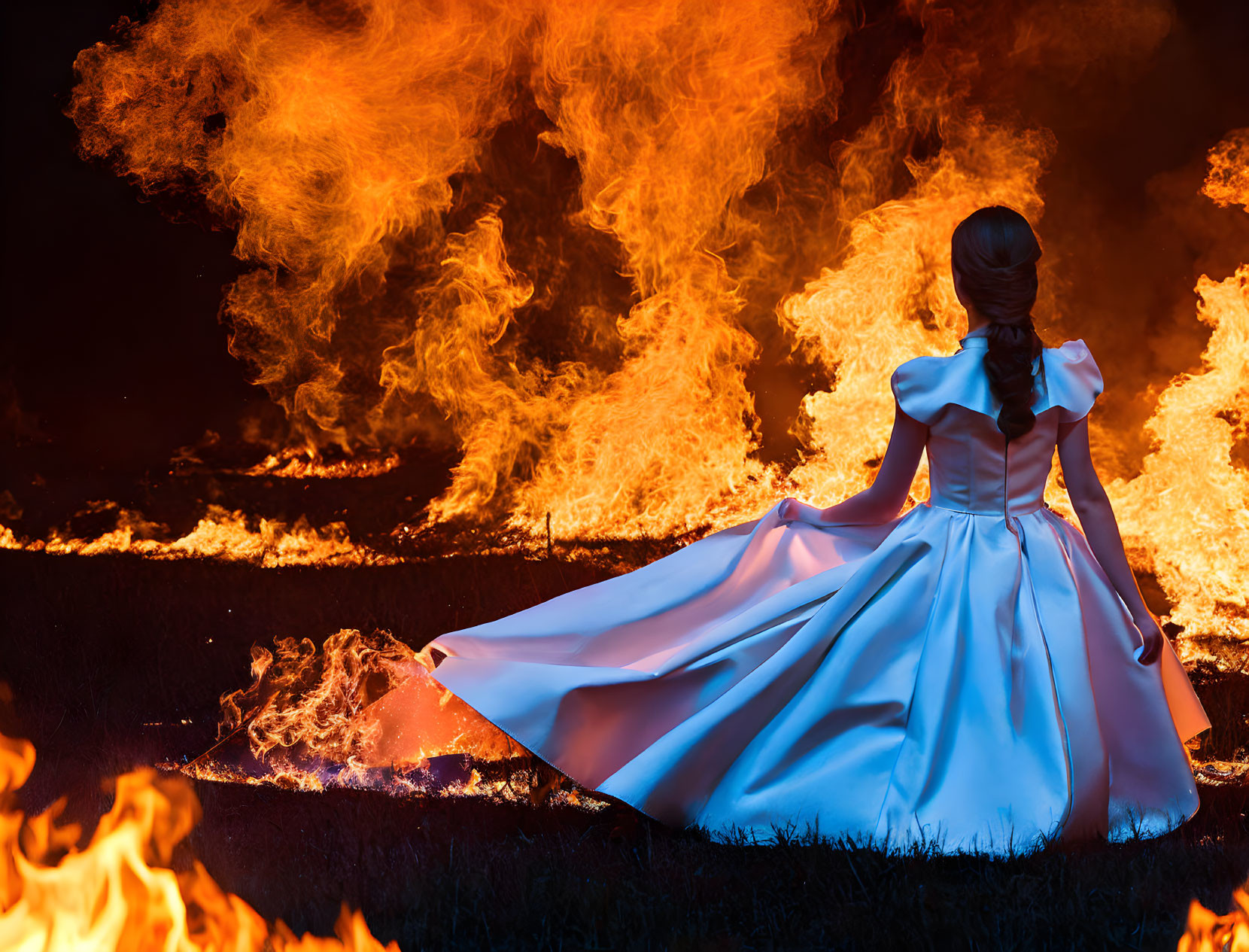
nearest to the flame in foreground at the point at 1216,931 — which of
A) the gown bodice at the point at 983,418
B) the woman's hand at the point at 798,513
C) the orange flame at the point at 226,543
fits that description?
the gown bodice at the point at 983,418

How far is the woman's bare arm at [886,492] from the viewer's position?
3.66 m

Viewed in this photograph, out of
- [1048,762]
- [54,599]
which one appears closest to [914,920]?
[1048,762]

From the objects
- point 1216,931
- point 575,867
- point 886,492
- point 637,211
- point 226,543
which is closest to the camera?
point 1216,931

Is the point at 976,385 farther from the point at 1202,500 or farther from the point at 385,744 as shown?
the point at 1202,500

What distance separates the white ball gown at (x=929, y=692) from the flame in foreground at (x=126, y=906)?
3.58 ft

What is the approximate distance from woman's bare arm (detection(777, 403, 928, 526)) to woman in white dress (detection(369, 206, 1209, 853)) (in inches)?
0.7

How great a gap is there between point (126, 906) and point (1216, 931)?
2882 millimetres

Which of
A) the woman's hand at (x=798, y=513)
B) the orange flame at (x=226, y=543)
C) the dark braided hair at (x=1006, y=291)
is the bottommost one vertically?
the orange flame at (x=226, y=543)

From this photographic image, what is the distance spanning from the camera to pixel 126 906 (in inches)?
96.1

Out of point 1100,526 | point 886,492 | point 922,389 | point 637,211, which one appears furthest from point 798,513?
point 637,211

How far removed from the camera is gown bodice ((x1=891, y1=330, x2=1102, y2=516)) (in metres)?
3.48

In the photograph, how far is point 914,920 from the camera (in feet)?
9.41

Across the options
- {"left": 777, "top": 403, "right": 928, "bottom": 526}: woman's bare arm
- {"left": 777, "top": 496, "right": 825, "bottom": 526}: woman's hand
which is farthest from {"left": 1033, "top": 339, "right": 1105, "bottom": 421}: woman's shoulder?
{"left": 777, "top": 496, "right": 825, "bottom": 526}: woman's hand

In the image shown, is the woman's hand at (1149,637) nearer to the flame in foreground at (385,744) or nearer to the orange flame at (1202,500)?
the flame in foreground at (385,744)
